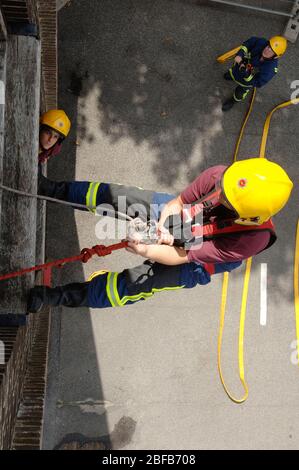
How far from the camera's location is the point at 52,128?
4.43 m

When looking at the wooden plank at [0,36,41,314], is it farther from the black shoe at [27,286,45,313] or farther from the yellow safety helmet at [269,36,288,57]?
the yellow safety helmet at [269,36,288,57]

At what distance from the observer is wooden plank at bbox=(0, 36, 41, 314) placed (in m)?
3.28

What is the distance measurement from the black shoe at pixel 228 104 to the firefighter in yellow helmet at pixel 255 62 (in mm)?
314

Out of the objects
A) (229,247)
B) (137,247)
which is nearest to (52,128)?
(137,247)

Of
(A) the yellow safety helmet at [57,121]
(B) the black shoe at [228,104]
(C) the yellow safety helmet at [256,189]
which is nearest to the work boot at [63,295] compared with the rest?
(A) the yellow safety helmet at [57,121]

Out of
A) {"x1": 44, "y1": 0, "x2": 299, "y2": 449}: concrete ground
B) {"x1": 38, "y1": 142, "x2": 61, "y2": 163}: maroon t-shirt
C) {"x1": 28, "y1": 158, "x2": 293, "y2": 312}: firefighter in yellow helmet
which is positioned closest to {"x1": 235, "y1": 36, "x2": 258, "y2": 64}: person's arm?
{"x1": 44, "y1": 0, "x2": 299, "y2": 449}: concrete ground

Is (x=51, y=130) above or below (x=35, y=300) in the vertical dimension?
above

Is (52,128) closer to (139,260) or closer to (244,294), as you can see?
(139,260)

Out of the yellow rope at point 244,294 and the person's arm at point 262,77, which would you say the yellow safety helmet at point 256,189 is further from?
the person's arm at point 262,77

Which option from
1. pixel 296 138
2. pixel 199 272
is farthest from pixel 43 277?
pixel 296 138

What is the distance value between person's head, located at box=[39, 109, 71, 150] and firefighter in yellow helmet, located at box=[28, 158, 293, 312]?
0.52 m

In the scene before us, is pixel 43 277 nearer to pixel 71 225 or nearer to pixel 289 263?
pixel 71 225

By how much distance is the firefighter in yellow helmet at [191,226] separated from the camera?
124 inches

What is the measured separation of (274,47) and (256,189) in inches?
125
